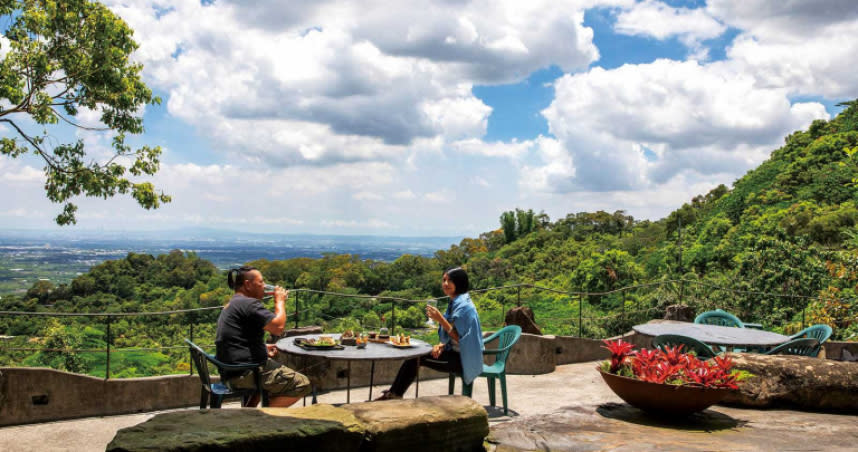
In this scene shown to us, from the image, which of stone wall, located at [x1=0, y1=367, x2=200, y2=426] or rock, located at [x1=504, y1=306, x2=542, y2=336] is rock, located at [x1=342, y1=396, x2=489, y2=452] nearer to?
stone wall, located at [x1=0, y1=367, x2=200, y2=426]

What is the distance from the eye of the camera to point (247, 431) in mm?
2426

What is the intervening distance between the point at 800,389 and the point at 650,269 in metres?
24.3

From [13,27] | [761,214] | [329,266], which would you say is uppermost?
[13,27]

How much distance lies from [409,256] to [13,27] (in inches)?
1431

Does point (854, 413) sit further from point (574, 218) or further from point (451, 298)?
point (574, 218)

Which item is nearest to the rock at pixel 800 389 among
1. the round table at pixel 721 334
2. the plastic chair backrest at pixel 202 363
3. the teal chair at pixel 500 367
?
the round table at pixel 721 334

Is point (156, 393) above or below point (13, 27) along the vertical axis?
below

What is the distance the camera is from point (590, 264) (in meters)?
26.0

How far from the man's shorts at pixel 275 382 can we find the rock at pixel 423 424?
5.25 feet

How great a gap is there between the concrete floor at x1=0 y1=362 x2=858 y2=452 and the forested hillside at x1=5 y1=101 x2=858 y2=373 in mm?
1644

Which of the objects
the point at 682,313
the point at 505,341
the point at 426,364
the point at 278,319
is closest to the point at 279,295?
the point at 278,319

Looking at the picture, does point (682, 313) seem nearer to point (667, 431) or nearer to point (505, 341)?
point (505, 341)

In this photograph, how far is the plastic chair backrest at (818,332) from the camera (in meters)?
5.68

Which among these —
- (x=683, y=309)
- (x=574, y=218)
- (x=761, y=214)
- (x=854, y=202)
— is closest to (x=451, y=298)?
(x=683, y=309)
